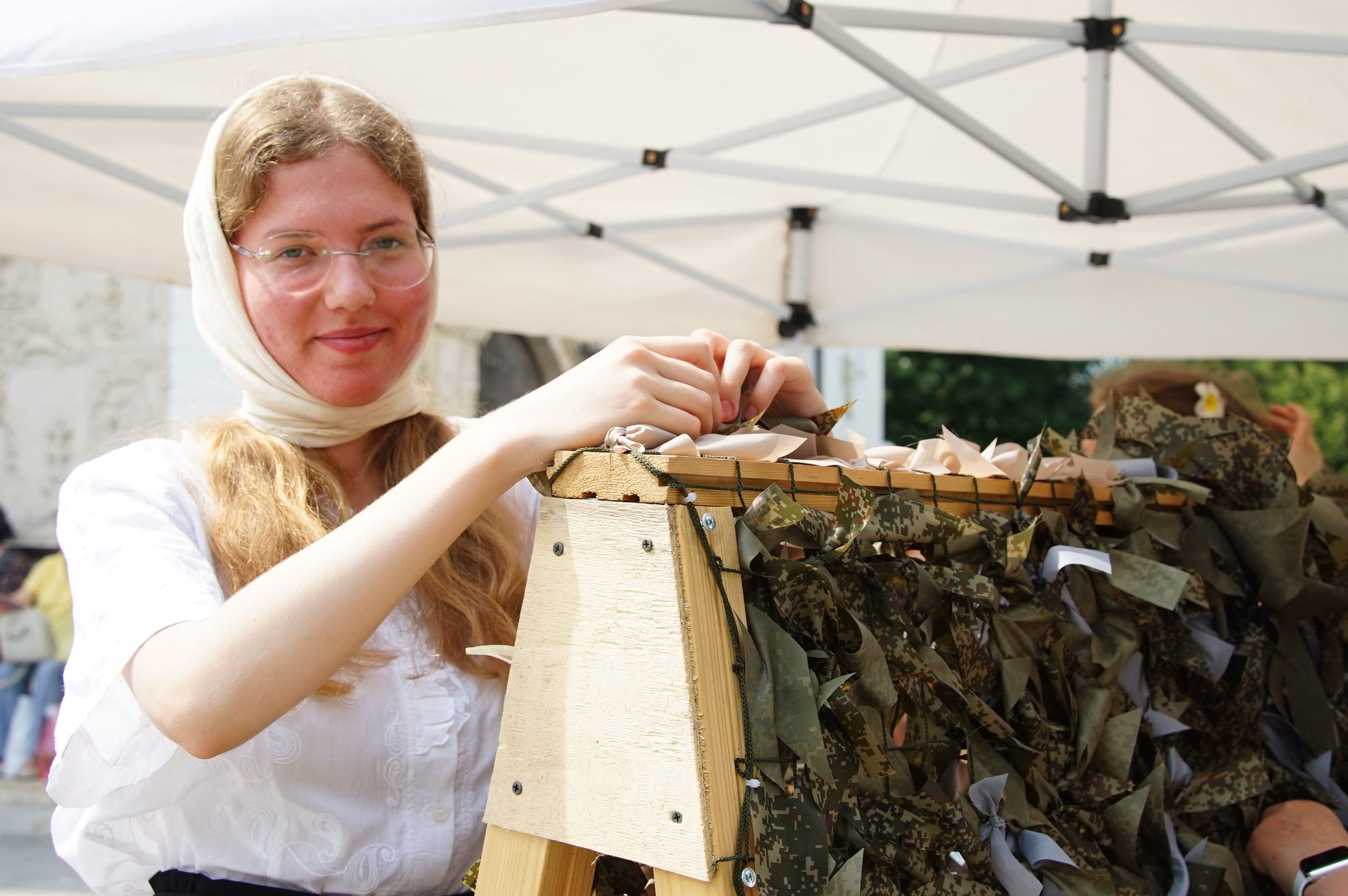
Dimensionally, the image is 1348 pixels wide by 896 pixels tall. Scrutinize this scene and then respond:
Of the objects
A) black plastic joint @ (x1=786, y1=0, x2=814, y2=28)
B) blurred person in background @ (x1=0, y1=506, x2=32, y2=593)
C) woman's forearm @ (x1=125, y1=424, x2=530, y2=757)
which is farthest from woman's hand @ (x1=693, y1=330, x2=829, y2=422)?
blurred person in background @ (x1=0, y1=506, x2=32, y2=593)

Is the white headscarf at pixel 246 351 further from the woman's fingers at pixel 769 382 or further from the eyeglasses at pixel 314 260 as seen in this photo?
the woman's fingers at pixel 769 382

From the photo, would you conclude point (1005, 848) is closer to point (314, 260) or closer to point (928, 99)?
point (314, 260)

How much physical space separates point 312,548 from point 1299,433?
2.50 m

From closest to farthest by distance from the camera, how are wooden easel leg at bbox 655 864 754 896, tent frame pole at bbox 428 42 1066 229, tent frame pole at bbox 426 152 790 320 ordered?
wooden easel leg at bbox 655 864 754 896 < tent frame pole at bbox 428 42 1066 229 < tent frame pole at bbox 426 152 790 320

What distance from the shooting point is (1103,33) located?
2121mm

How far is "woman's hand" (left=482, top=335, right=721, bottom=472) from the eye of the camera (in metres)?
0.79

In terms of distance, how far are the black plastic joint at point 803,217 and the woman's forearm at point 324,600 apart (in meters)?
2.50

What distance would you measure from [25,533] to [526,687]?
23.4 feet

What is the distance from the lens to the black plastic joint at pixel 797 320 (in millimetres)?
3275

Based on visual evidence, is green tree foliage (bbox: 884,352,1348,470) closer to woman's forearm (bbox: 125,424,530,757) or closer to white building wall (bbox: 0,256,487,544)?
white building wall (bbox: 0,256,487,544)

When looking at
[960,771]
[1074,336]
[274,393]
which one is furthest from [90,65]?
[1074,336]

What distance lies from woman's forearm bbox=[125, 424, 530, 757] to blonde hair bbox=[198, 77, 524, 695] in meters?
0.26

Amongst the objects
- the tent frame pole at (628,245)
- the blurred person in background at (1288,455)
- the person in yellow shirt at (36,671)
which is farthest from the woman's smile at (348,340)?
the person in yellow shirt at (36,671)

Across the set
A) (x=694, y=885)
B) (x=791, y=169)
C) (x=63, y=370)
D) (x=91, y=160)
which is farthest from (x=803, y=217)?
(x=63, y=370)
